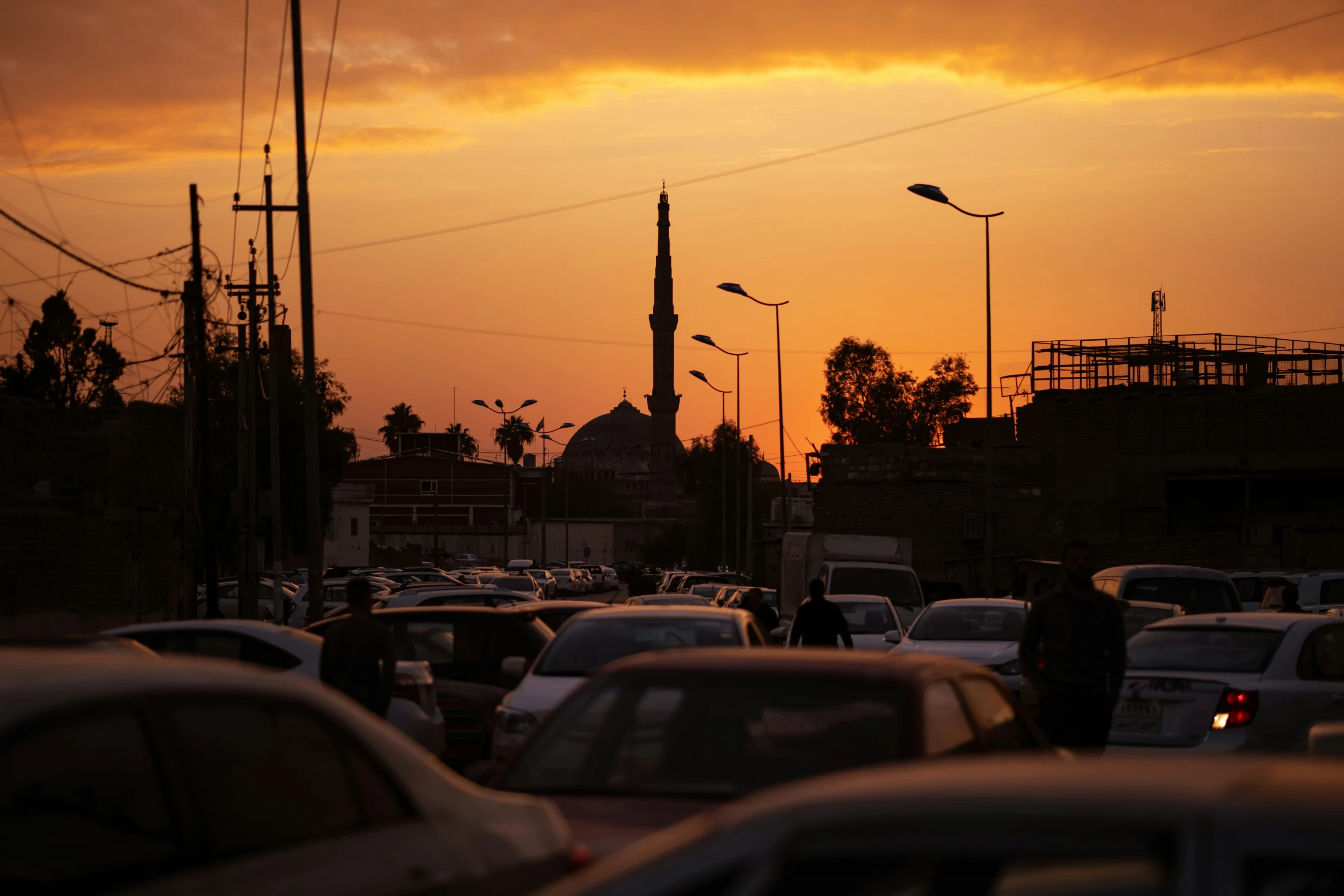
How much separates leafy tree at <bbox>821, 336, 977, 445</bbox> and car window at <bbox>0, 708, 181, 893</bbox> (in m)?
98.8

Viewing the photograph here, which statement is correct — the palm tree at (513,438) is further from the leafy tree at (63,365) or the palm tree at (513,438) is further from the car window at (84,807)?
the car window at (84,807)

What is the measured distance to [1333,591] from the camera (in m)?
25.5

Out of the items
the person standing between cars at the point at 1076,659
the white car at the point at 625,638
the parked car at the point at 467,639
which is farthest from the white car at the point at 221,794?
the parked car at the point at 467,639

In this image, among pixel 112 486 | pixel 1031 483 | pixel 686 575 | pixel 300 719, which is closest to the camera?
pixel 300 719

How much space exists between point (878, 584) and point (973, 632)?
899cm

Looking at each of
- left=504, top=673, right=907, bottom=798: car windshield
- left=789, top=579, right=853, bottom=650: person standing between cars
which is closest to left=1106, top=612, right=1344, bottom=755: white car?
left=789, top=579, right=853, bottom=650: person standing between cars

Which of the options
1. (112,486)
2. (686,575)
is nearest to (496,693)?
(112,486)

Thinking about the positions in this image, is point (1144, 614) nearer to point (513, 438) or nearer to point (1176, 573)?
point (1176, 573)

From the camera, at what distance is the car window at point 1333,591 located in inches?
1000

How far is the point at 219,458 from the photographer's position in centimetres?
5781

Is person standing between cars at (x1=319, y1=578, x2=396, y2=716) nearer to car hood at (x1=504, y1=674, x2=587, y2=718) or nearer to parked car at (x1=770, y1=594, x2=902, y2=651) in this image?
car hood at (x1=504, y1=674, x2=587, y2=718)

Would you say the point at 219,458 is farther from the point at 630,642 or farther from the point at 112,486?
the point at 630,642

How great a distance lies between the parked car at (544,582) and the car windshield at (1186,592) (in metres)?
28.8

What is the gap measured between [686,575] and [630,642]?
3513 cm
